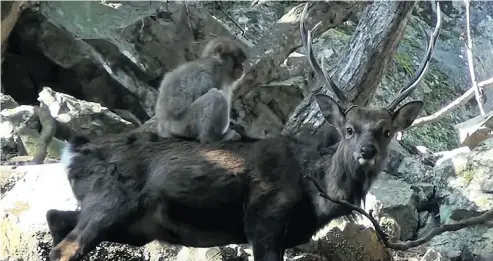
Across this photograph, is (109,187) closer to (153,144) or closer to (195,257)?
(153,144)

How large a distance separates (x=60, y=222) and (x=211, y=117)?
145cm

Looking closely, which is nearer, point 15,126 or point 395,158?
point 15,126

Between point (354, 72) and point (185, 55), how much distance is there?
13.9ft

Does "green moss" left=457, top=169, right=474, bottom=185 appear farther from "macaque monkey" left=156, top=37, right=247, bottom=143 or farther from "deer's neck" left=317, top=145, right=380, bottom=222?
"deer's neck" left=317, top=145, right=380, bottom=222

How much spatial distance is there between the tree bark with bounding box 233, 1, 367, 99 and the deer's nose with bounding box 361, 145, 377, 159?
292 centimetres

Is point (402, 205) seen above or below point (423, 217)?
above

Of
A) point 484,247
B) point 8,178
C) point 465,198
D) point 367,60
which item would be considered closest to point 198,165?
point 8,178

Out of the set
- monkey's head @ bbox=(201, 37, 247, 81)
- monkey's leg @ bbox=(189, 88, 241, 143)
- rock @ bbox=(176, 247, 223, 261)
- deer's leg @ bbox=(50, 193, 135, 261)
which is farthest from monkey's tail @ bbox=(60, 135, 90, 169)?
monkey's head @ bbox=(201, 37, 247, 81)

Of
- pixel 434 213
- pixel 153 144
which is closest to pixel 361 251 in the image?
pixel 153 144

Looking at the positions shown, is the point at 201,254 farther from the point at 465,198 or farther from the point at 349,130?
the point at 465,198

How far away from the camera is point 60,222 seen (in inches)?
234

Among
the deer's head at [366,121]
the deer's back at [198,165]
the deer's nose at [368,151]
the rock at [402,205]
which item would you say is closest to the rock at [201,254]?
the deer's back at [198,165]

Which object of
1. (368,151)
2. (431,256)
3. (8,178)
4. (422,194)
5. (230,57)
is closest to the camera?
(368,151)

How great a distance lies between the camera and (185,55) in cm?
1092
